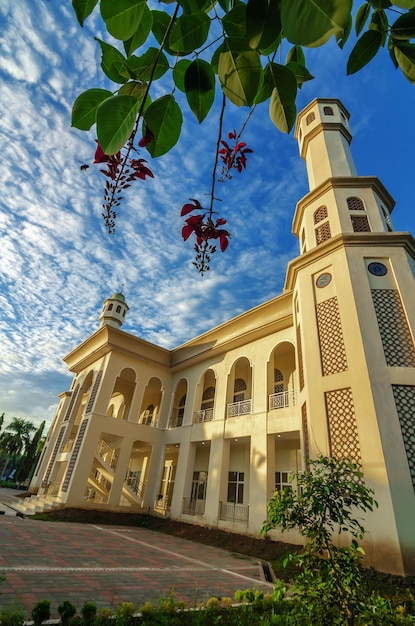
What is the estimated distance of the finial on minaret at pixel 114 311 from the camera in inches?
711

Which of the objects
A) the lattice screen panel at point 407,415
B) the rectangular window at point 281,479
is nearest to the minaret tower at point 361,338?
the lattice screen panel at point 407,415

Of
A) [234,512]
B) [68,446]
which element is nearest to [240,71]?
[234,512]

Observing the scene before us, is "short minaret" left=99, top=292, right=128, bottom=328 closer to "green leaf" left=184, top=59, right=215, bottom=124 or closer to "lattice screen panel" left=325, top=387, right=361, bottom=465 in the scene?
"lattice screen panel" left=325, top=387, right=361, bottom=465

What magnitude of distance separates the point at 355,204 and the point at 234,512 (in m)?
10.8

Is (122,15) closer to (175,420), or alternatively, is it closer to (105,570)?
(105,570)

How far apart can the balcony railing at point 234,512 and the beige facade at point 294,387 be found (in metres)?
0.04

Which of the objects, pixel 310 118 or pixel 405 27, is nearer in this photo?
pixel 405 27

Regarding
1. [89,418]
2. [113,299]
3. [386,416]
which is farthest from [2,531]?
[113,299]

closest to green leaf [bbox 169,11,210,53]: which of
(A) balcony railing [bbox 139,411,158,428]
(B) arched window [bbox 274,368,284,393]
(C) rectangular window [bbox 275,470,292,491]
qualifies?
(C) rectangular window [bbox 275,470,292,491]

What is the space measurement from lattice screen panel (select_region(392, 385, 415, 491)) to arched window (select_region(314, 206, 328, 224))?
19.4 feet

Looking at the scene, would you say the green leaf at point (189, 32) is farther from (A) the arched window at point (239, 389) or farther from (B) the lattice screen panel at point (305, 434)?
(A) the arched window at point (239, 389)

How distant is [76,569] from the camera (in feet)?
16.2

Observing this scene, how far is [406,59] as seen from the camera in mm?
884

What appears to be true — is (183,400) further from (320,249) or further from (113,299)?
(320,249)
